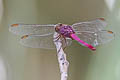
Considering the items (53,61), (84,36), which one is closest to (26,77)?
(53,61)

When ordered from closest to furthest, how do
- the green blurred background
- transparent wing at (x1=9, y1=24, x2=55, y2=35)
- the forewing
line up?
1. transparent wing at (x1=9, y1=24, x2=55, y2=35)
2. the forewing
3. the green blurred background

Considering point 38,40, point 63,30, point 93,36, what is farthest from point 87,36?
point 38,40

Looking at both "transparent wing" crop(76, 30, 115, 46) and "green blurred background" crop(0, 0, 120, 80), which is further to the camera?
"green blurred background" crop(0, 0, 120, 80)

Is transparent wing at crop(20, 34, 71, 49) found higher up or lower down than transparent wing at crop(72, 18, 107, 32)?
lower down

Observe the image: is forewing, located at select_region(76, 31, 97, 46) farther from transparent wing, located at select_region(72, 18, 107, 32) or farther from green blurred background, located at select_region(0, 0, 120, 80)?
green blurred background, located at select_region(0, 0, 120, 80)

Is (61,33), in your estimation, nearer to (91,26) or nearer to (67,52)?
(91,26)

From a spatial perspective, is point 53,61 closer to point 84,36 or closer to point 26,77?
point 26,77

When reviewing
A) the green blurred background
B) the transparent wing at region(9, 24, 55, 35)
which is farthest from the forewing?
the green blurred background

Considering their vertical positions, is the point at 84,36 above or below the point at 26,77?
above
